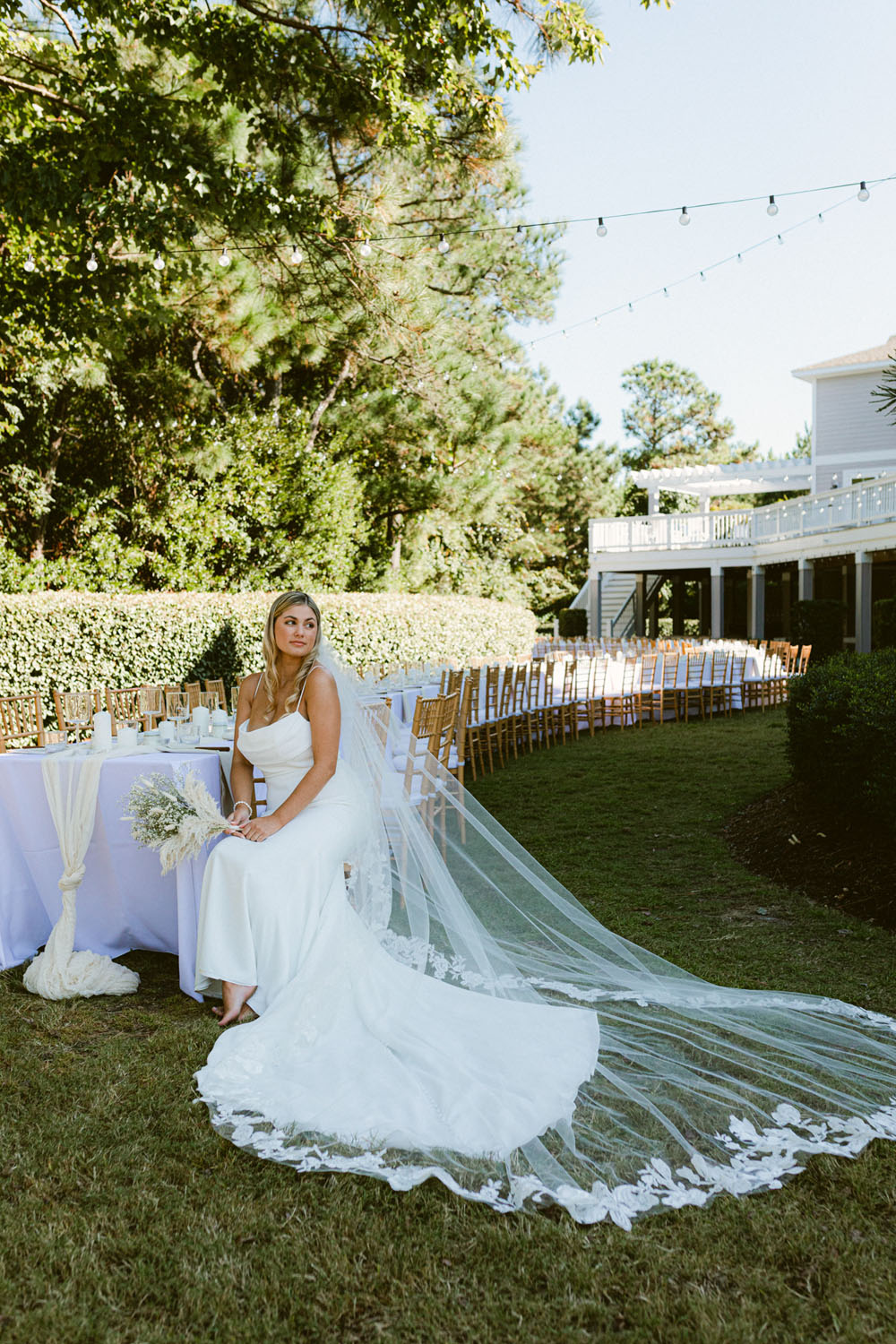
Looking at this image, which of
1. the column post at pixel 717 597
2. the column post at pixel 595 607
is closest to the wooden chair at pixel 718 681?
the column post at pixel 717 597

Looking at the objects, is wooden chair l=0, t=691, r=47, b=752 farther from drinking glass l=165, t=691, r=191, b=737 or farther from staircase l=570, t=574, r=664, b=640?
staircase l=570, t=574, r=664, b=640

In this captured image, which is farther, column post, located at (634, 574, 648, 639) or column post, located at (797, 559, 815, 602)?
column post, located at (634, 574, 648, 639)

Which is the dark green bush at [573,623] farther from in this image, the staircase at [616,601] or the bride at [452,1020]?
the bride at [452,1020]

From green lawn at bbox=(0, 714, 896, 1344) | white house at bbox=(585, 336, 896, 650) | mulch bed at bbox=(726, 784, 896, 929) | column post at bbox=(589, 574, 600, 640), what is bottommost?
green lawn at bbox=(0, 714, 896, 1344)

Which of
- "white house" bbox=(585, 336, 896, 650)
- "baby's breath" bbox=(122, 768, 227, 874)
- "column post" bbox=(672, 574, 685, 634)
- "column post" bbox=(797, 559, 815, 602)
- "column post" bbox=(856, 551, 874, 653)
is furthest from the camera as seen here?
"column post" bbox=(672, 574, 685, 634)

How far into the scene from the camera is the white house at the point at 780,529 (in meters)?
24.5

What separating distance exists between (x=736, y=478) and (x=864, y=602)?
1048cm

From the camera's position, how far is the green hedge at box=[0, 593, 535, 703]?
12.4 meters

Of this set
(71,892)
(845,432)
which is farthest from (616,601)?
(71,892)

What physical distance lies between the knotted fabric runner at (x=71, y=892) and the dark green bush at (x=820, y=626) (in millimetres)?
18887

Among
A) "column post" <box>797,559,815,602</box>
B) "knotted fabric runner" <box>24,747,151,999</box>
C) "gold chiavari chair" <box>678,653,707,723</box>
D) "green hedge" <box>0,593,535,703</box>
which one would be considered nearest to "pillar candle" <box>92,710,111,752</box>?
"knotted fabric runner" <box>24,747,151,999</box>

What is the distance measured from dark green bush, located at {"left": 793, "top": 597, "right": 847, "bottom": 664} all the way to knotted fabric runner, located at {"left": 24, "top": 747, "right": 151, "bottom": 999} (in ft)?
62.0

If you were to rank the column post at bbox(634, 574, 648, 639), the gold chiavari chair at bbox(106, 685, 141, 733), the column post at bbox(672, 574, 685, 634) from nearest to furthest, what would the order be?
the gold chiavari chair at bbox(106, 685, 141, 733)
the column post at bbox(634, 574, 648, 639)
the column post at bbox(672, 574, 685, 634)

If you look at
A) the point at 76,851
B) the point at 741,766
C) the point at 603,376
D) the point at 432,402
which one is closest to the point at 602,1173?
the point at 76,851
